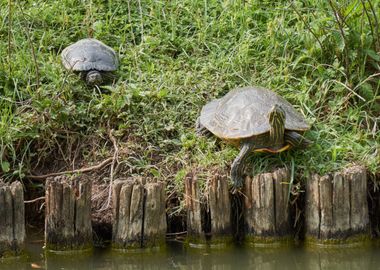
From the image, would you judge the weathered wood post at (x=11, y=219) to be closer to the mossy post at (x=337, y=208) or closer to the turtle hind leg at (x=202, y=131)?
the turtle hind leg at (x=202, y=131)

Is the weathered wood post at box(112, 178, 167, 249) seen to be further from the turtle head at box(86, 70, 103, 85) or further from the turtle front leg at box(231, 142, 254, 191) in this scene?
the turtle head at box(86, 70, 103, 85)

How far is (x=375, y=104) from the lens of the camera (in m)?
7.08

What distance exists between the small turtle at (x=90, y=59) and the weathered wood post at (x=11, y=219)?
1.85 m

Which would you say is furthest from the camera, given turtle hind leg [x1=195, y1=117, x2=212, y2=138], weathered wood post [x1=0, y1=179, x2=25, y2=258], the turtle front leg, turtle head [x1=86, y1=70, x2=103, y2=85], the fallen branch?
turtle head [x1=86, y1=70, x2=103, y2=85]

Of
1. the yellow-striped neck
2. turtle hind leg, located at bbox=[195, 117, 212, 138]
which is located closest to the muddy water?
the yellow-striped neck

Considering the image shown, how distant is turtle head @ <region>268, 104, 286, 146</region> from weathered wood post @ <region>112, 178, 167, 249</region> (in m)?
1.01

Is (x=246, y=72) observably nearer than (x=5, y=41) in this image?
Yes

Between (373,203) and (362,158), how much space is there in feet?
1.22

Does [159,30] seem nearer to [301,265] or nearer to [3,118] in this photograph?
[3,118]

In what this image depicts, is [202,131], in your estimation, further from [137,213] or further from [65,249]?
[65,249]

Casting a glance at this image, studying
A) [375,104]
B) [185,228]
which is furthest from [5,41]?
[375,104]

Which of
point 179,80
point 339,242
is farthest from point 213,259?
point 179,80

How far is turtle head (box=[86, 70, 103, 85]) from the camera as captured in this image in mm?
7357

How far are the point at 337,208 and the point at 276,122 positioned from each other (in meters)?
0.83
